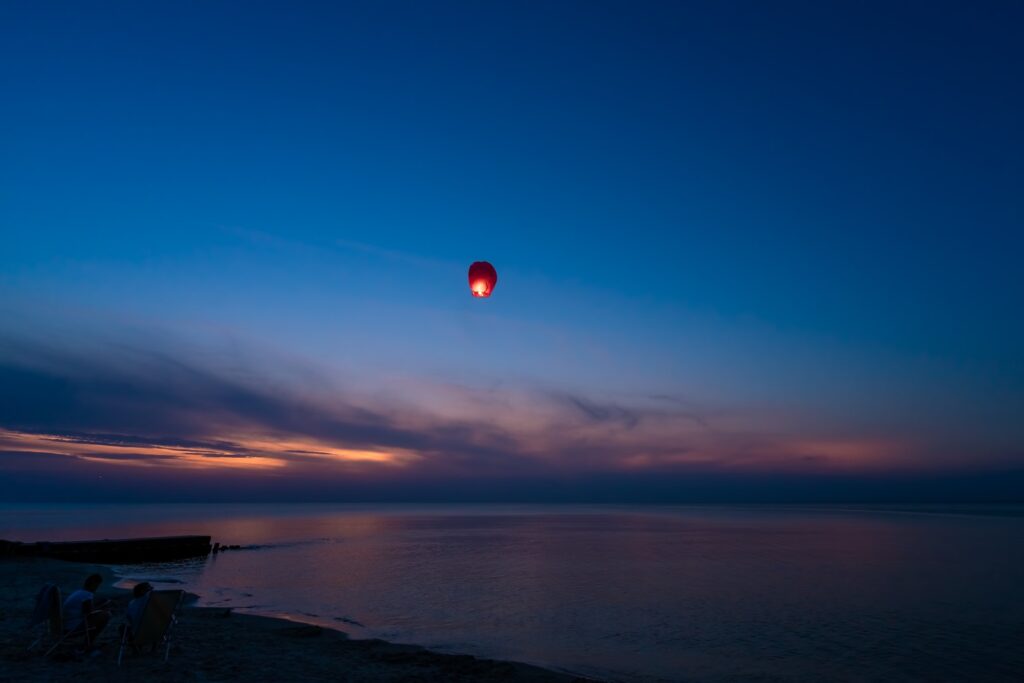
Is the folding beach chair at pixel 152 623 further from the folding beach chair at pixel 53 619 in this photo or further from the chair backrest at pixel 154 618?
the folding beach chair at pixel 53 619

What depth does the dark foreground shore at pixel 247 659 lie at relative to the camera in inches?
511

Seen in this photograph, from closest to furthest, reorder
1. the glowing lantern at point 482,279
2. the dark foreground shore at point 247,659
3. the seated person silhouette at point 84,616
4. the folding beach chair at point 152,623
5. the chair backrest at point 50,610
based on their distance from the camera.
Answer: the dark foreground shore at point 247,659
the chair backrest at point 50,610
the folding beach chair at point 152,623
the seated person silhouette at point 84,616
the glowing lantern at point 482,279

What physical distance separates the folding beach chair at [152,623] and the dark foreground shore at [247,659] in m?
0.40

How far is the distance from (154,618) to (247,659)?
2728 mm

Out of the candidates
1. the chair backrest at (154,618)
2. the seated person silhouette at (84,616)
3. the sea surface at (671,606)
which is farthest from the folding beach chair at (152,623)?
the sea surface at (671,606)

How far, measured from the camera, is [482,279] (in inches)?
629

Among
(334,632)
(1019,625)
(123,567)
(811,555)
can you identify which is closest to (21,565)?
(123,567)

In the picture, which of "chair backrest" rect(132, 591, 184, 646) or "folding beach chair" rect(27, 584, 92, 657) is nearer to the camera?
"folding beach chair" rect(27, 584, 92, 657)

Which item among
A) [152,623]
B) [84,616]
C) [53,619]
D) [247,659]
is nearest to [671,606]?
[247,659]

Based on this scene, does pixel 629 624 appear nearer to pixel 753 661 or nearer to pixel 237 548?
pixel 753 661

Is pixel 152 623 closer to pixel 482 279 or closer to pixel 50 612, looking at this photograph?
pixel 50 612

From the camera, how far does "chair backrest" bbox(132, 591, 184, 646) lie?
13.8m

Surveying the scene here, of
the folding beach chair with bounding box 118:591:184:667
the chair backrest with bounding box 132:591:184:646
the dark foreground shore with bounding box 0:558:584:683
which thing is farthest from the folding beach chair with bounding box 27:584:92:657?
the chair backrest with bounding box 132:591:184:646

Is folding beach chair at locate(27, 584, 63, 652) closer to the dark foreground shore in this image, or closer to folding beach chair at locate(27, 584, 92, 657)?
folding beach chair at locate(27, 584, 92, 657)
